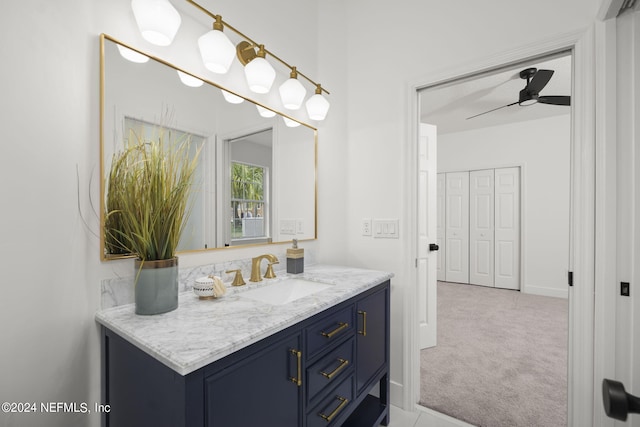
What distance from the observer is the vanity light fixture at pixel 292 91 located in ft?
5.67

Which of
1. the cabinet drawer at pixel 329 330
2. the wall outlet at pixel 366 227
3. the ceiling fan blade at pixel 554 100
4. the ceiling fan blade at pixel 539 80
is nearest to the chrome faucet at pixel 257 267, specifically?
the cabinet drawer at pixel 329 330

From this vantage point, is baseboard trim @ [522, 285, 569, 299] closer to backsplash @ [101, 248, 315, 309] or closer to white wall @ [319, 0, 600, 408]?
white wall @ [319, 0, 600, 408]

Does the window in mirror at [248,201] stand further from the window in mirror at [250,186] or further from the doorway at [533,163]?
the doorway at [533,163]

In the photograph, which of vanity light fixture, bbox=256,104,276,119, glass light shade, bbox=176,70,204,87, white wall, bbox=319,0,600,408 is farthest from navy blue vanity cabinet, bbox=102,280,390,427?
vanity light fixture, bbox=256,104,276,119

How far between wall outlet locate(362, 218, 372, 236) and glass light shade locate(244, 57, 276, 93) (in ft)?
3.59

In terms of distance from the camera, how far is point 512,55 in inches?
61.7

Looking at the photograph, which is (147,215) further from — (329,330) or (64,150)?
(329,330)

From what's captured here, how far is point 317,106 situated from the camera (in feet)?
6.25

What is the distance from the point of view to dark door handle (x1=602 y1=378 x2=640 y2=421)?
1.75ft

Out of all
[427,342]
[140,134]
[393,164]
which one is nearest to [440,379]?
[427,342]

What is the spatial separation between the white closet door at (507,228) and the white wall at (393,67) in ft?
12.4

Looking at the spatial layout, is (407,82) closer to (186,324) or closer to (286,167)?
(286,167)

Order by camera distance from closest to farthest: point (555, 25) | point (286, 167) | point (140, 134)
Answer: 1. point (140, 134)
2. point (555, 25)
3. point (286, 167)

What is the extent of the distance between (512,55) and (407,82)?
574 millimetres
